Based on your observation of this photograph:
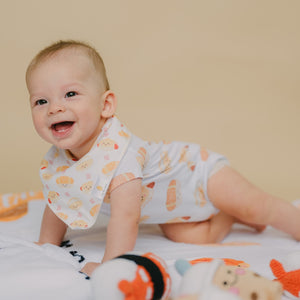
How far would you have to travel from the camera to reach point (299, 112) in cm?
287

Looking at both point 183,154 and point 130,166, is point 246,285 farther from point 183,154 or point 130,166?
point 183,154

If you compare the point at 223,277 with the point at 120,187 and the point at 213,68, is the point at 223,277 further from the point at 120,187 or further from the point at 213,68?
the point at 213,68

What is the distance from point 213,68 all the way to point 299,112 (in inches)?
23.4

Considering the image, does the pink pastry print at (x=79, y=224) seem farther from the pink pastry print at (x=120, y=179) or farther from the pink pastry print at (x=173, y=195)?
the pink pastry print at (x=173, y=195)

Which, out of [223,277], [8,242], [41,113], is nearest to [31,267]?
[8,242]

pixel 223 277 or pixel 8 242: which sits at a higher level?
pixel 223 277

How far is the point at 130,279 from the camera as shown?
2.83 ft

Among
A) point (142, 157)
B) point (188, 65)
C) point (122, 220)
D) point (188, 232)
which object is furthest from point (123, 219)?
point (188, 65)

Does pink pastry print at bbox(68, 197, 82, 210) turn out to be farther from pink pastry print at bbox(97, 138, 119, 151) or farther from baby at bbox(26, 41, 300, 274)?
pink pastry print at bbox(97, 138, 119, 151)

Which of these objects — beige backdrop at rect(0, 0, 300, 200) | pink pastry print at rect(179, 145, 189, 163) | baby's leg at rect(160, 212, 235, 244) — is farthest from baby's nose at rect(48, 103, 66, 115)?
beige backdrop at rect(0, 0, 300, 200)

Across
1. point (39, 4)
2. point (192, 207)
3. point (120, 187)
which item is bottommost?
point (192, 207)

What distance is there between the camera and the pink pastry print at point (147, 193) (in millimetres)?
1520

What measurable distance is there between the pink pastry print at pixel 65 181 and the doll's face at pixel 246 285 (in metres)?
0.67

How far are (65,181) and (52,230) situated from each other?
0.71 feet
